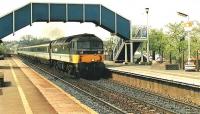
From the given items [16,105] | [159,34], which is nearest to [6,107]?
[16,105]

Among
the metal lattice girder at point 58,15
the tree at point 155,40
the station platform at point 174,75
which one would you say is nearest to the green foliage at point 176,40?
the tree at point 155,40

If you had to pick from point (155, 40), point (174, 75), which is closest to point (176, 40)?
point (155, 40)

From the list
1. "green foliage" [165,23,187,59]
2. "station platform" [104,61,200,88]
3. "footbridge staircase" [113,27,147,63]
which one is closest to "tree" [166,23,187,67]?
"green foliage" [165,23,187,59]

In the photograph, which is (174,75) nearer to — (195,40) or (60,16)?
(60,16)

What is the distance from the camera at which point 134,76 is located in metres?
32.1

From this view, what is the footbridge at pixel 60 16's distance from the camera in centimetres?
5119

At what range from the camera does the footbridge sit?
51.2 m

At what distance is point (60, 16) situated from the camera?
5194 cm

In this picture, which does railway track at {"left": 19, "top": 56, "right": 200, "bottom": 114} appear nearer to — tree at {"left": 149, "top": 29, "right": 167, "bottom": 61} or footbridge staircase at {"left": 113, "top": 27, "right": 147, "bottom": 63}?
footbridge staircase at {"left": 113, "top": 27, "right": 147, "bottom": 63}

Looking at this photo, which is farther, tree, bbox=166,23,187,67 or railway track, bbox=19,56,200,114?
tree, bbox=166,23,187,67

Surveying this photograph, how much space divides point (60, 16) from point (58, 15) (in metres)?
0.27

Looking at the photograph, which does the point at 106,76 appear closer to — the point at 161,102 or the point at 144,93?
the point at 144,93

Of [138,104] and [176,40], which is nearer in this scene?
[138,104]

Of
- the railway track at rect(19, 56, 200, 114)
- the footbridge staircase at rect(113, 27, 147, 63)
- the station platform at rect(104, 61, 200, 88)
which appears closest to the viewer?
the railway track at rect(19, 56, 200, 114)
